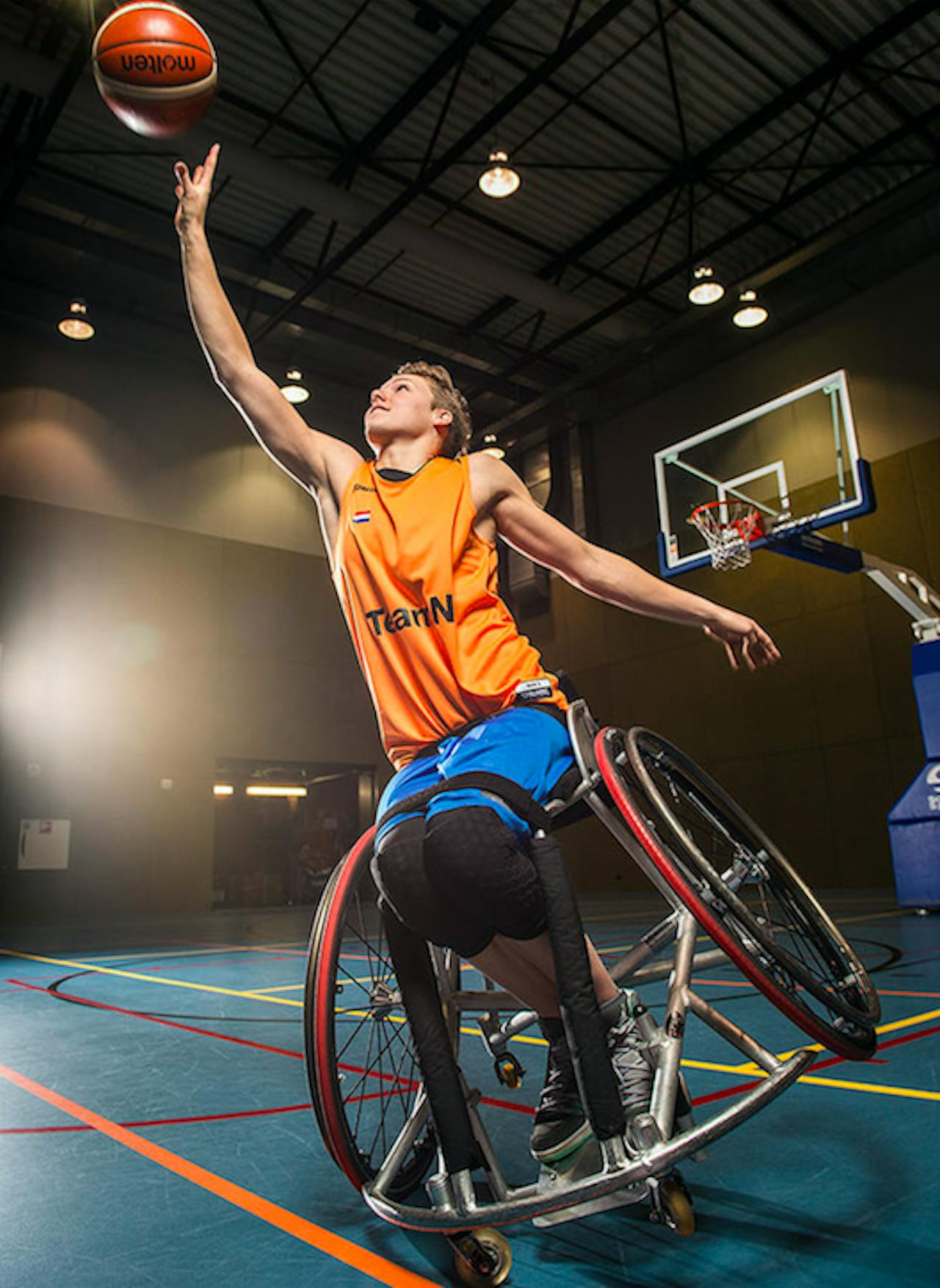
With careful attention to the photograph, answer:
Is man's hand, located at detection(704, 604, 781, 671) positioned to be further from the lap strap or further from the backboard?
the backboard

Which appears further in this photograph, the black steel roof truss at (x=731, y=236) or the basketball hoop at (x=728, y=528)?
the black steel roof truss at (x=731, y=236)

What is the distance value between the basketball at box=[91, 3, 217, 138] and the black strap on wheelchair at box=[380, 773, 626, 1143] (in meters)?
2.71

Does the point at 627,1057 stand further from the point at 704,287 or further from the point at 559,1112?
the point at 704,287

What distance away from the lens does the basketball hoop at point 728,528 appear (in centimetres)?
808

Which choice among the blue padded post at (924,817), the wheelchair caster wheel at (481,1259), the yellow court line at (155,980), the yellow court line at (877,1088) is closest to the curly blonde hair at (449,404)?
the wheelchair caster wheel at (481,1259)

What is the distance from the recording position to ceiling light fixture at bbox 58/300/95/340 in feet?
34.8

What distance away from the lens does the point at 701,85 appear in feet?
29.2

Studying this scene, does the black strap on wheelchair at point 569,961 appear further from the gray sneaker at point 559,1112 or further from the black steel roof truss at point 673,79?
the black steel roof truss at point 673,79

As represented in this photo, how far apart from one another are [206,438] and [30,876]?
6346 mm

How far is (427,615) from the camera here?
5.18 feet

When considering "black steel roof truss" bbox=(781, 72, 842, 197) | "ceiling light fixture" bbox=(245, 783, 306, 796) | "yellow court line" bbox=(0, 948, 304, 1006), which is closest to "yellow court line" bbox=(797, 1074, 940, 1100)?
"yellow court line" bbox=(0, 948, 304, 1006)

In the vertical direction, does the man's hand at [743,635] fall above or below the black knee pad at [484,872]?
above

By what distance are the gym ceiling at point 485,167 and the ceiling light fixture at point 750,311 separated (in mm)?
582

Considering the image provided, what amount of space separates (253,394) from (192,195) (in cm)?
54
